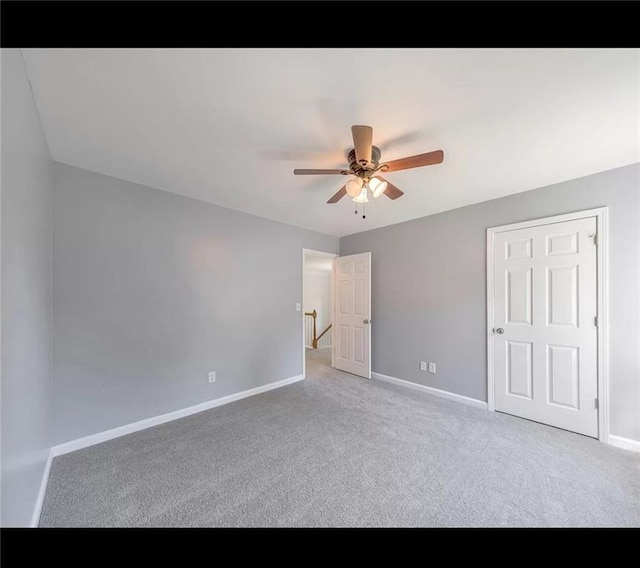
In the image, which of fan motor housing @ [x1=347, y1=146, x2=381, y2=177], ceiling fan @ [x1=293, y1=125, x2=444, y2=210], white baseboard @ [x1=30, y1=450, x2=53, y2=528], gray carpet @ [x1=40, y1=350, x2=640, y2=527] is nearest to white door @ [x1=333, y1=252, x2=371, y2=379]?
gray carpet @ [x1=40, y1=350, x2=640, y2=527]

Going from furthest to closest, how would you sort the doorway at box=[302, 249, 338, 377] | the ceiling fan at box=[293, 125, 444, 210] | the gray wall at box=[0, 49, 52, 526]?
the doorway at box=[302, 249, 338, 377] → the ceiling fan at box=[293, 125, 444, 210] → the gray wall at box=[0, 49, 52, 526]

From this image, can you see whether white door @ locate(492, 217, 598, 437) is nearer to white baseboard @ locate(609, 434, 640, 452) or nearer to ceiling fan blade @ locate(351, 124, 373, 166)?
white baseboard @ locate(609, 434, 640, 452)

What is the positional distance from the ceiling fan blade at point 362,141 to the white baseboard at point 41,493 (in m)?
2.62

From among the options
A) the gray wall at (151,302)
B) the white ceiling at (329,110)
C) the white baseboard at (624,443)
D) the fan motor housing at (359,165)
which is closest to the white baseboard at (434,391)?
the white baseboard at (624,443)

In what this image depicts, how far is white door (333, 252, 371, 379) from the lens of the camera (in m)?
3.91

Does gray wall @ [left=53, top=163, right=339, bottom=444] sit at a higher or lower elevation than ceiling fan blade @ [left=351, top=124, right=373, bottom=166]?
lower

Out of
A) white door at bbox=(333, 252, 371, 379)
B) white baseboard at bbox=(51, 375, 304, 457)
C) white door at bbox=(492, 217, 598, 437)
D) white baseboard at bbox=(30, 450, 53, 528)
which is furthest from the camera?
white door at bbox=(333, 252, 371, 379)

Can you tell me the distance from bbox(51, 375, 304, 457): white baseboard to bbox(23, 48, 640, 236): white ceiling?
222 cm

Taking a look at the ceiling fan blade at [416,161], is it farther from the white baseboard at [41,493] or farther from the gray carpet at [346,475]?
the white baseboard at [41,493]

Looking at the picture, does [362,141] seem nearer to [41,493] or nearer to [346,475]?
[346,475]

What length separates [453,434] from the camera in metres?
2.30

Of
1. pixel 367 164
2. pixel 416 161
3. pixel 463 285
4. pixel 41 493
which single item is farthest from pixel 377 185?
pixel 41 493
